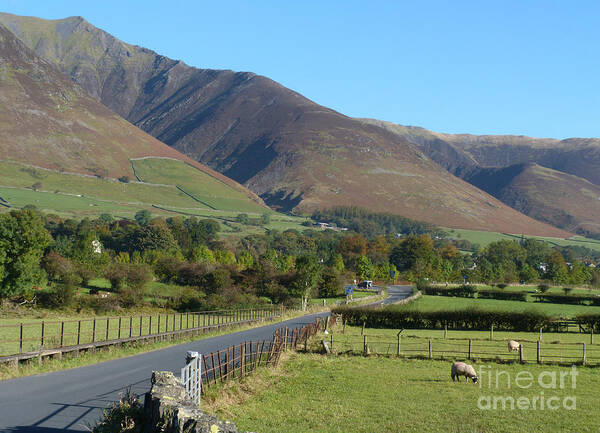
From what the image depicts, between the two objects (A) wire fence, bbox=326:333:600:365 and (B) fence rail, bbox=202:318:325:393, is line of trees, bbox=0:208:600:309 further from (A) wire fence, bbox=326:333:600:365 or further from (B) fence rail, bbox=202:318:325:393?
(B) fence rail, bbox=202:318:325:393

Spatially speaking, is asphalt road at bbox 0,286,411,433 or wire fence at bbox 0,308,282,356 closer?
asphalt road at bbox 0,286,411,433

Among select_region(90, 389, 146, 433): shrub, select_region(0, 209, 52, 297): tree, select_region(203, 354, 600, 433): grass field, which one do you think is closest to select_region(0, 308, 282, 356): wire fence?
select_region(0, 209, 52, 297): tree

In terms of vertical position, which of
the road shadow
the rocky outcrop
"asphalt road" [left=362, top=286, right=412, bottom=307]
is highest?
the rocky outcrop

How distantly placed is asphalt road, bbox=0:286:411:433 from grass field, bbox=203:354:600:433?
372 cm

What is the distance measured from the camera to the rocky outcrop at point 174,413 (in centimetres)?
1066

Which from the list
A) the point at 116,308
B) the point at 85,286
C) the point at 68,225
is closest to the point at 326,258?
the point at 68,225

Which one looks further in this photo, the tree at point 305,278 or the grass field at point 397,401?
the tree at point 305,278

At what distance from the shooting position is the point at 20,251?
77.4m

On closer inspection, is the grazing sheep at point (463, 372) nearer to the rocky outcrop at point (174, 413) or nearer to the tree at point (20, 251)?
the rocky outcrop at point (174, 413)

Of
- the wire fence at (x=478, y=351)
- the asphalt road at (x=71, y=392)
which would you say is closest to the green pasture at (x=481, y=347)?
the wire fence at (x=478, y=351)

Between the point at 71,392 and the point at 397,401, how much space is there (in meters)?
11.4

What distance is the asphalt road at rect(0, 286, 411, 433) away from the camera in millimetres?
16906

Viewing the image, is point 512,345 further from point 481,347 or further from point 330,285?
point 330,285

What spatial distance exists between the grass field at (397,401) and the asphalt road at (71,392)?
3.72 metres
